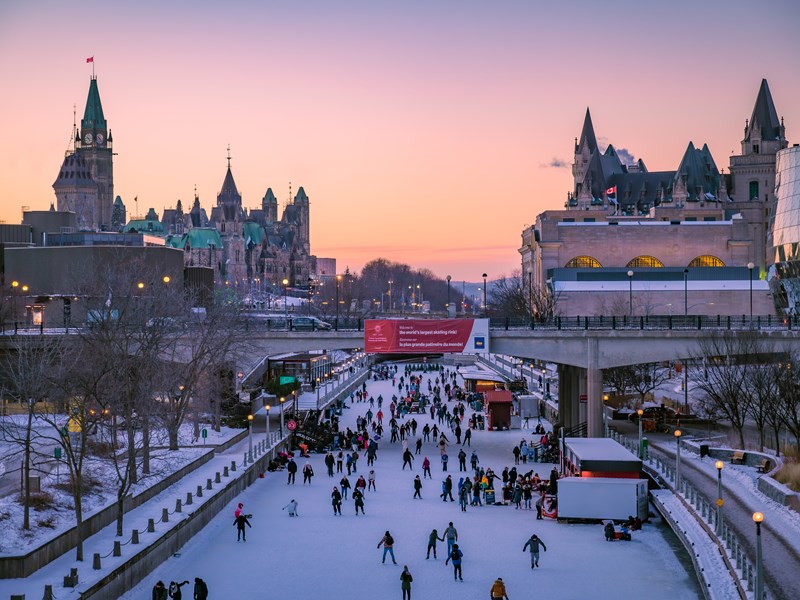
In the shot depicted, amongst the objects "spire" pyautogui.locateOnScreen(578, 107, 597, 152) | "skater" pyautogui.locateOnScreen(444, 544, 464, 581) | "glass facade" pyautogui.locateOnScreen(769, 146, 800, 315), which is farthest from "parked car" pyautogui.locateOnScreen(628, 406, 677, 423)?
"spire" pyautogui.locateOnScreen(578, 107, 597, 152)

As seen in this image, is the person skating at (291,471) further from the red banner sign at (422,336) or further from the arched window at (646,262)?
the arched window at (646,262)

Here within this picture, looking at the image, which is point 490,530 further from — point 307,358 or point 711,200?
point 711,200

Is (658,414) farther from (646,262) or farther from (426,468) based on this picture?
(646,262)

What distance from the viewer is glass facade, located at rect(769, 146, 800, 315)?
65.6m

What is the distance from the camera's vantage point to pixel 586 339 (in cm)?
4938

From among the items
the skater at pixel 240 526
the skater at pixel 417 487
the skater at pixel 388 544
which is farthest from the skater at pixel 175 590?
the skater at pixel 417 487

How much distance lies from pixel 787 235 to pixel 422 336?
29.2 metres

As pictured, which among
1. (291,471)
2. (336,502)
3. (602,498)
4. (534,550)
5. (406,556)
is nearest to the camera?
(534,550)

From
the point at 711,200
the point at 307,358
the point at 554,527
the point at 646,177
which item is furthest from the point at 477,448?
the point at 646,177

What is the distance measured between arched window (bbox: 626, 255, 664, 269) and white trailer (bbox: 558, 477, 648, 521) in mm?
72589

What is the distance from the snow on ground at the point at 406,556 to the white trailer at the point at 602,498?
563mm

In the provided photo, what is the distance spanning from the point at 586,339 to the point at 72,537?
2857cm

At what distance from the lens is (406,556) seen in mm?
29234

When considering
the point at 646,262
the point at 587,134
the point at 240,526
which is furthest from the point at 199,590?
the point at 587,134
